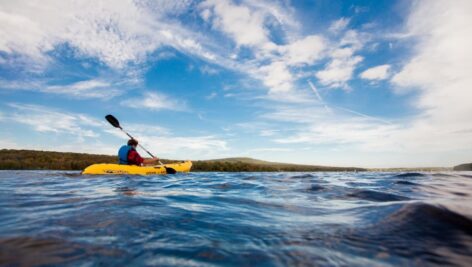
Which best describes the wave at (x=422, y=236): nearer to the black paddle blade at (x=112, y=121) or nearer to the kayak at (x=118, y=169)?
the kayak at (x=118, y=169)

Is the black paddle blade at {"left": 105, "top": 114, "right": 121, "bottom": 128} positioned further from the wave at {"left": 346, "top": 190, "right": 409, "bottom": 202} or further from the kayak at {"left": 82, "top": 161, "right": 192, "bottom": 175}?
the wave at {"left": 346, "top": 190, "right": 409, "bottom": 202}

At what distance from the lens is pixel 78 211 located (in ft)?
16.0

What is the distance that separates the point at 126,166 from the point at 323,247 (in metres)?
15.4

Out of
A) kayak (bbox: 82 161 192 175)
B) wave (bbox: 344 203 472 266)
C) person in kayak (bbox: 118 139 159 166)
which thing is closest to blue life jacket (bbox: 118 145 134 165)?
person in kayak (bbox: 118 139 159 166)

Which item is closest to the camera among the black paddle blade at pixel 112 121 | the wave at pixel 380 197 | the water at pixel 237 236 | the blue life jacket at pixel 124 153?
the water at pixel 237 236

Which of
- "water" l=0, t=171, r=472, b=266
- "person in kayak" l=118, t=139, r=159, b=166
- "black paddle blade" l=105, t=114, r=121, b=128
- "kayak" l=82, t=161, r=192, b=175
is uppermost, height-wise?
"black paddle blade" l=105, t=114, r=121, b=128

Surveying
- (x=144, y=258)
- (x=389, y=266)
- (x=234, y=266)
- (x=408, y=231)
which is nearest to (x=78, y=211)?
(x=144, y=258)

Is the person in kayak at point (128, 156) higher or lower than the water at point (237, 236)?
higher

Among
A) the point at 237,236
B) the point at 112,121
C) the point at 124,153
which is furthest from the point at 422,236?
the point at 112,121

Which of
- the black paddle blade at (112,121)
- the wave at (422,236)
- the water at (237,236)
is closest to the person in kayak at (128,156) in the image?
the black paddle blade at (112,121)

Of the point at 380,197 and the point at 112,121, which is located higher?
the point at 112,121

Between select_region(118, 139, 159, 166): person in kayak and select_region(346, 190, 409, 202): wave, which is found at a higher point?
select_region(118, 139, 159, 166): person in kayak

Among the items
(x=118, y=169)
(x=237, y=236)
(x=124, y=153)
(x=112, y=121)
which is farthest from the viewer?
(x=112, y=121)

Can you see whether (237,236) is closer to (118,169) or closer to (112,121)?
(118,169)
